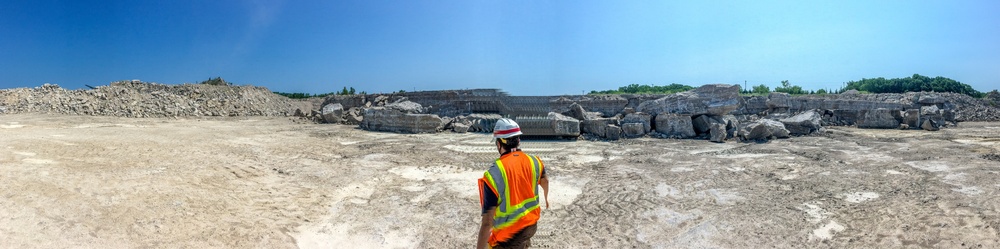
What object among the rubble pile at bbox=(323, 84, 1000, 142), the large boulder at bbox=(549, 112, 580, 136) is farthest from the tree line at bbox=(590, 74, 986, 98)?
the large boulder at bbox=(549, 112, 580, 136)

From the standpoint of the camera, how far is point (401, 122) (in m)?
16.9

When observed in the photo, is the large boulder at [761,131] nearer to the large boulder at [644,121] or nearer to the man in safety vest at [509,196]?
the large boulder at [644,121]

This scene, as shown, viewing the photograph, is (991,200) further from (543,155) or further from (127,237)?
(127,237)

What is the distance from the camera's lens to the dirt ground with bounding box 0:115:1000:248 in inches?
179

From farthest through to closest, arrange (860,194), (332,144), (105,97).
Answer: (105,97) < (332,144) < (860,194)

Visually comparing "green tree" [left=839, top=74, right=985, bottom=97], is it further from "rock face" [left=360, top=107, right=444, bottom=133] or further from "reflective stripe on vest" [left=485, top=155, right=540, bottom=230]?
"reflective stripe on vest" [left=485, top=155, right=540, bottom=230]

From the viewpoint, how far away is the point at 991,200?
5.51 m

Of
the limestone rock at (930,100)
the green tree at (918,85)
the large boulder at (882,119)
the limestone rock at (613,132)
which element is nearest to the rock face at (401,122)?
the limestone rock at (613,132)

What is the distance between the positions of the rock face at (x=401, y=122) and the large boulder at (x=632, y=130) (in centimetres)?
652

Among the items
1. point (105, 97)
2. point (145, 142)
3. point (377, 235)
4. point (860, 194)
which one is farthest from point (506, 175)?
point (105, 97)

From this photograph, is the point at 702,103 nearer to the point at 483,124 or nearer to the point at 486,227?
the point at 483,124

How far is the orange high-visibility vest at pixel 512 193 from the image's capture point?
8.54 ft

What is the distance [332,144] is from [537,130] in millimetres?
5853

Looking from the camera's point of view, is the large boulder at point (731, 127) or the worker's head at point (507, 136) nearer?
the worker's head at point (507, 136)
